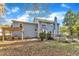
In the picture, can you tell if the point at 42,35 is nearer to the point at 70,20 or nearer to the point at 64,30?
the point at 64,30

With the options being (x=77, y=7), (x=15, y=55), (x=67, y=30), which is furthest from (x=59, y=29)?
(x=15, y=55)

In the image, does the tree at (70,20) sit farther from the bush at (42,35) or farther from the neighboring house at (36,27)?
the bush at (42,35)

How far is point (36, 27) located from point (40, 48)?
0.24 metres

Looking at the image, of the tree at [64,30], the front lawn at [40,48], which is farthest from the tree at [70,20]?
the front lawn at [40,48]

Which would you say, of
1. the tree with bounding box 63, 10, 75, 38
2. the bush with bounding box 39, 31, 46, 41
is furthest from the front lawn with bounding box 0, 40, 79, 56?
the tree with bounding box 63, 10, 75, 38

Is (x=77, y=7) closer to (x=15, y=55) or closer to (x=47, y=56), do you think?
(x=47, y=56)

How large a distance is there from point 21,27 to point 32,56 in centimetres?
35

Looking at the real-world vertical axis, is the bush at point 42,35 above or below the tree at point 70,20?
below

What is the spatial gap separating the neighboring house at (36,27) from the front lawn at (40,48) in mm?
101

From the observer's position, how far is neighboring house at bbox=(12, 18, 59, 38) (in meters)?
3.71

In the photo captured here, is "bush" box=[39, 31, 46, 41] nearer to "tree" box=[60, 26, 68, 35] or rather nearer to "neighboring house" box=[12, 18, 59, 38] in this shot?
"neighboring house" box=[12, 18, 59, 38]

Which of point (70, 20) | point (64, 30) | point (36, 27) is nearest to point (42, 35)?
point (36, 27)

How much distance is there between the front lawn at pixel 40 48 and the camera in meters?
3.68

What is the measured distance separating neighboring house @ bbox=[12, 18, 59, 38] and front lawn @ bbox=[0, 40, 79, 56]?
0.10 m
